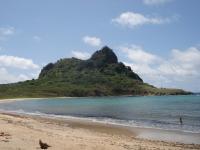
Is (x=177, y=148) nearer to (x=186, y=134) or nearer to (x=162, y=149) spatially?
(x=162, y=149)

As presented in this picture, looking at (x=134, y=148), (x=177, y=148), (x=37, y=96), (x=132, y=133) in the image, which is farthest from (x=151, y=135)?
(x=37, y=96)

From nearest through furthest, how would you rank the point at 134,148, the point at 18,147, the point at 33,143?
the point at 18,147, the point at 33,143, the point at 134,148

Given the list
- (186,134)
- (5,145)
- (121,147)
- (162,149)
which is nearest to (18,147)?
(5,145)

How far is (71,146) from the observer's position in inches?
843

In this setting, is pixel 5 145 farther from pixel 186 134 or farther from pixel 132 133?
pixel 186 134

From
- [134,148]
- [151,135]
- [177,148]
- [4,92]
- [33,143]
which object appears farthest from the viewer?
[4,92]

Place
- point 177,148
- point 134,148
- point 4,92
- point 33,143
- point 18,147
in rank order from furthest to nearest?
point 4,92, point 177,148, point 134,148, point 33,143, point 18,147

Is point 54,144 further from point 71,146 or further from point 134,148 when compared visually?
point 134,148

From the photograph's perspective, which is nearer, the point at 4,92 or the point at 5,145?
the point at 5,145

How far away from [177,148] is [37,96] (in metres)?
176

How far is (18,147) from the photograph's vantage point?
19.5m

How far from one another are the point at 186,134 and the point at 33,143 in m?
18.7

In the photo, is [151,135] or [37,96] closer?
[151,135]

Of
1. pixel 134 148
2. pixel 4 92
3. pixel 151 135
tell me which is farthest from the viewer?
pixel 4 92
